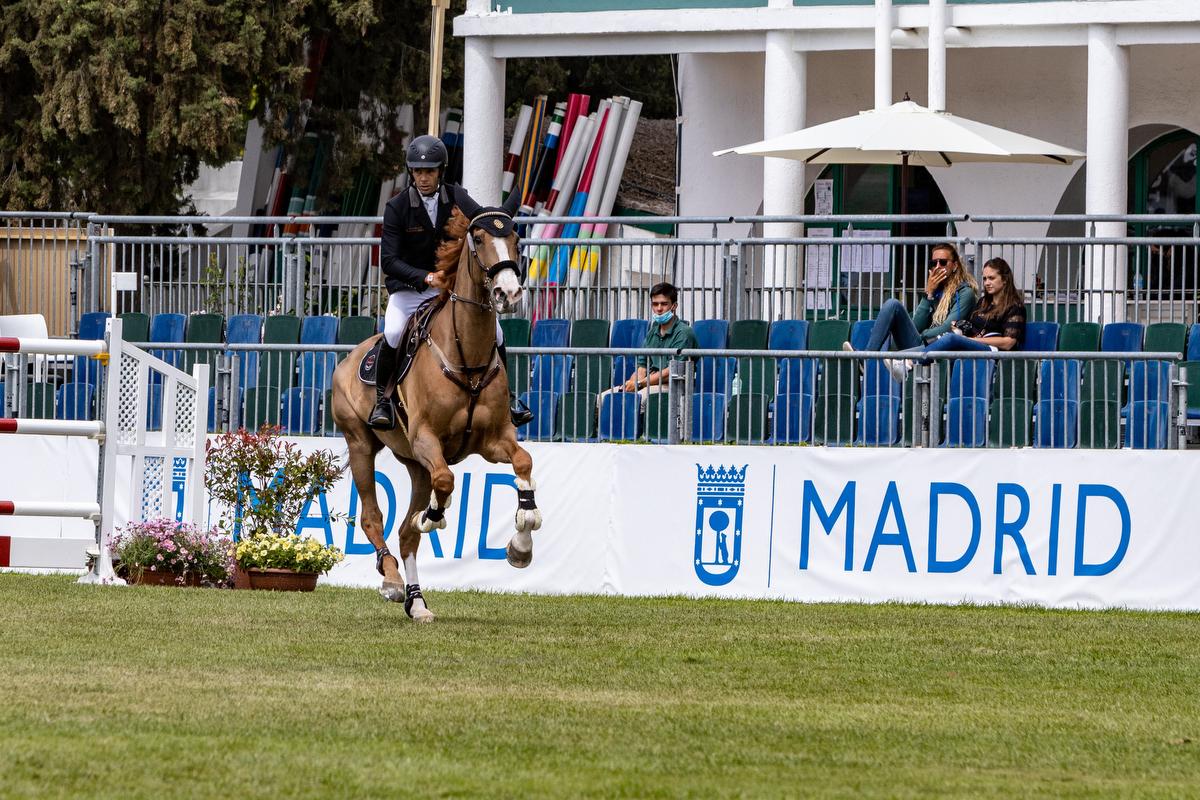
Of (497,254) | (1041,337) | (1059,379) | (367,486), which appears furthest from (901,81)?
(497,254)

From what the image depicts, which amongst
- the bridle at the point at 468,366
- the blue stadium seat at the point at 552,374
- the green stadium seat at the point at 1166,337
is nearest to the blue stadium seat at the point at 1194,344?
the green stadium seat at the point at 1166,337

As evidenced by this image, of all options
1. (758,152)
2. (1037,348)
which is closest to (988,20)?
(758,152)

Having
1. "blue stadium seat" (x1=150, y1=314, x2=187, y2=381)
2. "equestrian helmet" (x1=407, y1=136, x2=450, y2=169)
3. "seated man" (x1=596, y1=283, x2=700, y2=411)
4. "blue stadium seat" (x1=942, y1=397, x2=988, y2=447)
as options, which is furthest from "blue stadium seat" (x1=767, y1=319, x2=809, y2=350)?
"equestrian helmet" (x1=407, y1=136, x2=450, y2=169)

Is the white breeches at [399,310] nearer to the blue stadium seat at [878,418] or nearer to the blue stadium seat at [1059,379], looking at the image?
the blue stadium seat at [878,418]

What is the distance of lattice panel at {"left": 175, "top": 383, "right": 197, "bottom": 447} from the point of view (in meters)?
15.9

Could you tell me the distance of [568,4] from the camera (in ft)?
84.4

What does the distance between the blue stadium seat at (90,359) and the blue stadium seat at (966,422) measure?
7126 mm

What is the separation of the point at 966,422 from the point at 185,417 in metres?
6.03

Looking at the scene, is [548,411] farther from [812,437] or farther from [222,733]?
[222,733]

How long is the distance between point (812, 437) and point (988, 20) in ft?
31.6

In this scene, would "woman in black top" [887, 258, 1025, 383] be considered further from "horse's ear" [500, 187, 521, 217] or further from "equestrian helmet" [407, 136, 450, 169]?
"horse's ear" [500, 187, 521, 217]

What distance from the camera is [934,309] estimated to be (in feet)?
58.4

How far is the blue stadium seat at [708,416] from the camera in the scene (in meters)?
16.6

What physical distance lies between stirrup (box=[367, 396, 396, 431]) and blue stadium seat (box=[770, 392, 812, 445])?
4212mm
